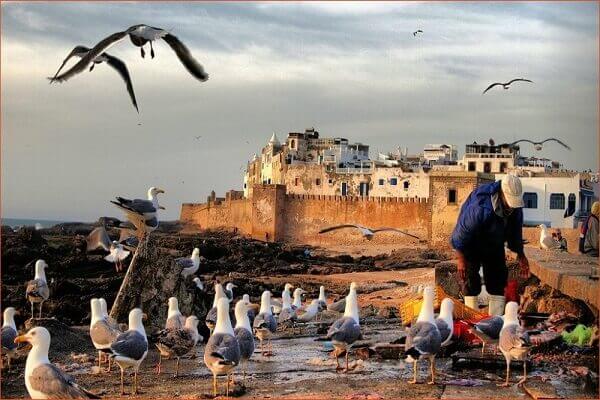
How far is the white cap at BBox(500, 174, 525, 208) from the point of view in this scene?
7.30 meters

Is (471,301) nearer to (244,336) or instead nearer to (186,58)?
(244,336)

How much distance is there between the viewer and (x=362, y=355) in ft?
25.8

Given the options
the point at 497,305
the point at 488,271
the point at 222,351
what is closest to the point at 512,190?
the point at 488,271

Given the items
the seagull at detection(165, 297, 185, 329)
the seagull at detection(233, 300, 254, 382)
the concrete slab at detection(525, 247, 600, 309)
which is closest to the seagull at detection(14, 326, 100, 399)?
the seagull at detection(233, 300, 254, 382)

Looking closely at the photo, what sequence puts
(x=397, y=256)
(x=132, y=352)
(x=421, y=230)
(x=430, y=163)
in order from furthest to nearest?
(x=430, y=163), (x=421, y=230), (x=397, y=256), (x=132, y=352)

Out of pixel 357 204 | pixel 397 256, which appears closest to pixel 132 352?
pixel 397 256

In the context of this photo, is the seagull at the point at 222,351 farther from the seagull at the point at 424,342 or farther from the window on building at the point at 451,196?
the window on building at the point at 451,196

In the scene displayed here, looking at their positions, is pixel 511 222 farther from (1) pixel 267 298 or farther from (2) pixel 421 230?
(2) pixel 421 230

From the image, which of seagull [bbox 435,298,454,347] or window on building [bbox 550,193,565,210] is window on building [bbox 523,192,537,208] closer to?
window on building [bbox 550,193,565,210]

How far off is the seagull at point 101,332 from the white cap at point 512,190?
343 centimetres

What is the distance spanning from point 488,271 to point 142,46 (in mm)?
3762

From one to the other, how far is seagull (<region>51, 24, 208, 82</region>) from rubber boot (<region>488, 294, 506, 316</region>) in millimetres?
3243

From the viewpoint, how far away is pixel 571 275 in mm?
8242

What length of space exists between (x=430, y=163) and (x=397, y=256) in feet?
69.0
